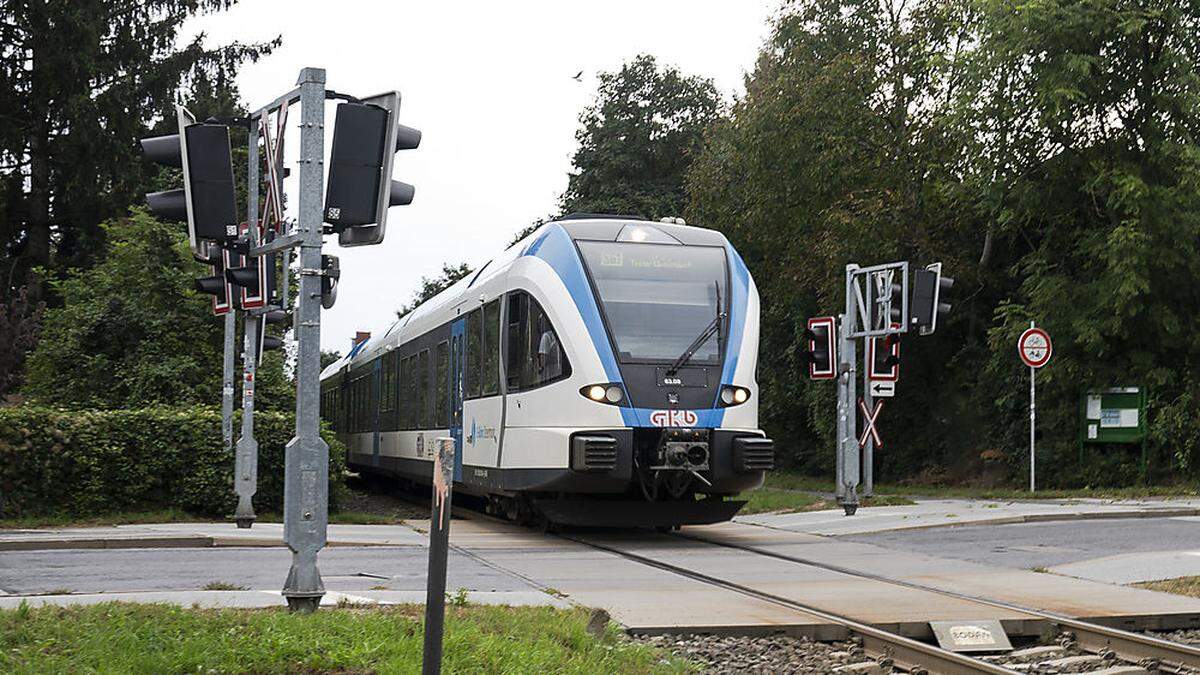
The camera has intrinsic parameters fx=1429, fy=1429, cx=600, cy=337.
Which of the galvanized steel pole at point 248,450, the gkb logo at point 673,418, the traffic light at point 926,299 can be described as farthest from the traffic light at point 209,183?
the traffic light at point 926,299

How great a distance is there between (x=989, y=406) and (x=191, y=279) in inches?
701

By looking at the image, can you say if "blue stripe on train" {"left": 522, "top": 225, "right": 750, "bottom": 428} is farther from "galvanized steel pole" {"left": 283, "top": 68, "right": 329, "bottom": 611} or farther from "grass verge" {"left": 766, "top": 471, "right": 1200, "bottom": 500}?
"grass verge" {"left": 766, "top": 471, "right": 1200, "bottom": 500}

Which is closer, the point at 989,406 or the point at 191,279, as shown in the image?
the point at 191,279

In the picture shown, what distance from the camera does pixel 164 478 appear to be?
21.5 m

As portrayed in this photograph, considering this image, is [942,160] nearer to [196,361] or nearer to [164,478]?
[196,361]

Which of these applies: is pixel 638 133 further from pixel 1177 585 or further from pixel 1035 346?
pixel 1177 585

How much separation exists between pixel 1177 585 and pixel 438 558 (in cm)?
795

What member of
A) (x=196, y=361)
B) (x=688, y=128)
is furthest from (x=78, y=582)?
(x=688, y=128)

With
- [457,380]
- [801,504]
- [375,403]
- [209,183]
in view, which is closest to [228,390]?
[457,380]

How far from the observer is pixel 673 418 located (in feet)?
52.4

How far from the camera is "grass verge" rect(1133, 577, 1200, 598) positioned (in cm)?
1148

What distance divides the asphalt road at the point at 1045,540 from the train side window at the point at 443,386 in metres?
6.57

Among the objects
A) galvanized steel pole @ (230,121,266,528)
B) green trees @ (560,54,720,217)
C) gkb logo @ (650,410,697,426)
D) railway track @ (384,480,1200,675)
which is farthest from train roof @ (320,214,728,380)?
green trees @ (560,54,720,217)

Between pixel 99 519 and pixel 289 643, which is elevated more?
pixel 289 643
